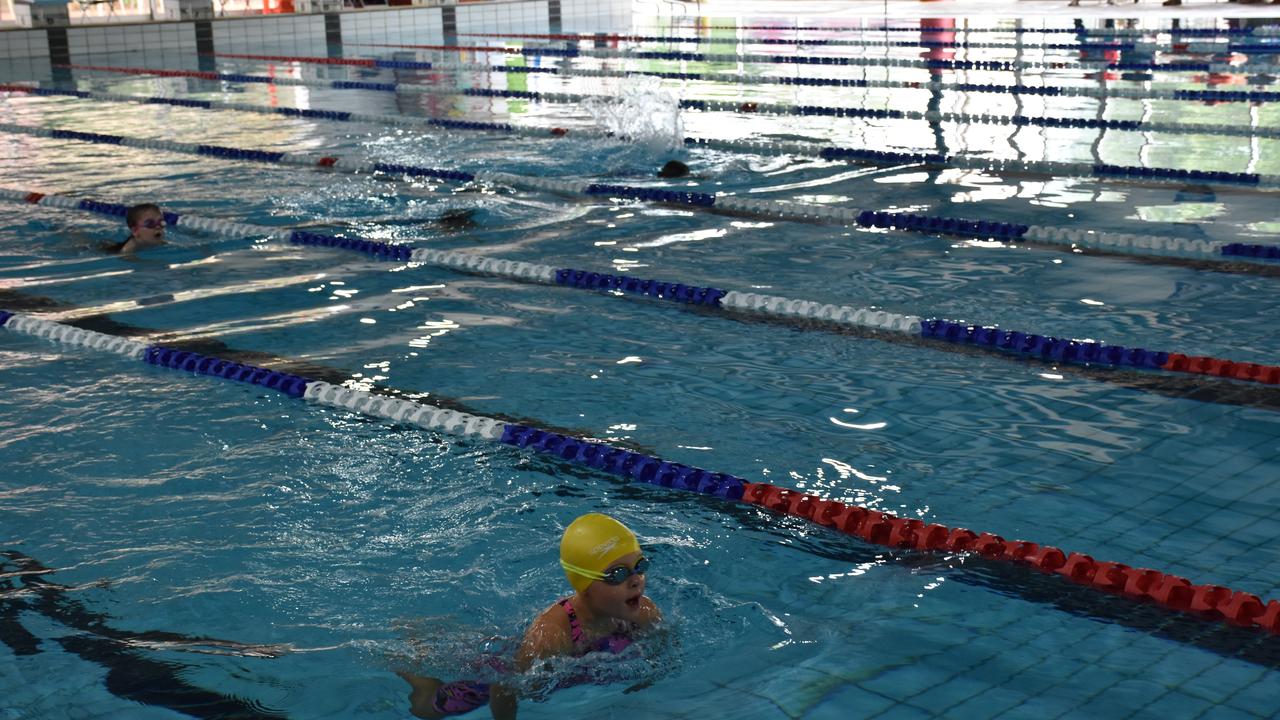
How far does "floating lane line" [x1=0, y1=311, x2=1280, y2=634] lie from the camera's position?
282 centimetres

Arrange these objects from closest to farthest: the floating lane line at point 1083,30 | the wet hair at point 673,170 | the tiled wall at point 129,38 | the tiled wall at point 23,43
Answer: the wet hair at point 673,170 < the tiled wall at point 23,43 < the floating lane line at point 1083,30 < the tiled wall at point 129,38

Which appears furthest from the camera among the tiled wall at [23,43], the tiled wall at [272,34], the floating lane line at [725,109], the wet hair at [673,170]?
the tiled wall at [272,34]

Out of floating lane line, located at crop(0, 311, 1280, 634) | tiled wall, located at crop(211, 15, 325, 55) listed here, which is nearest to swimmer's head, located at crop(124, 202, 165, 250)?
floating lane line, located at crop(0, 311, 1280, 634)

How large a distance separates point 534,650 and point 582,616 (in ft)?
0.36

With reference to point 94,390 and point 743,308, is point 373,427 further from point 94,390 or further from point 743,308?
point 743,308

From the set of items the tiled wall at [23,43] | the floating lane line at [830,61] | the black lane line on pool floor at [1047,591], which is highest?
the tiled wall at [23,43]

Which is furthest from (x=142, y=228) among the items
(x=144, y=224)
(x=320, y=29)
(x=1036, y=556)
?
(x=320, y=29)

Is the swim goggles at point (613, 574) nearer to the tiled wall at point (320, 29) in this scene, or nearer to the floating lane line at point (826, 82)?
the floating lane line at point (826, 82)

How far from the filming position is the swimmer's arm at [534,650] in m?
2.56

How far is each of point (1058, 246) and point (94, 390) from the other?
407 cm

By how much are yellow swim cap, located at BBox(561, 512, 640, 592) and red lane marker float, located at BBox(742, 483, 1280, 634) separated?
87 centimetres

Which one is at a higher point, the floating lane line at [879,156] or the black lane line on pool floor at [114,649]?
the floating lane line at [879,156]

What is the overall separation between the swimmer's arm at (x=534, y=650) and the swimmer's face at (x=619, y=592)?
92mm

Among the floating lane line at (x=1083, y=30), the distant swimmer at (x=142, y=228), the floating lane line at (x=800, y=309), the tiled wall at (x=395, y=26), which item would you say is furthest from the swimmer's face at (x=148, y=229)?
the floating lane line at (x=1083, y=30)
